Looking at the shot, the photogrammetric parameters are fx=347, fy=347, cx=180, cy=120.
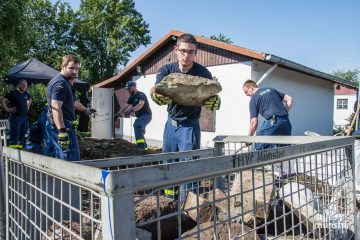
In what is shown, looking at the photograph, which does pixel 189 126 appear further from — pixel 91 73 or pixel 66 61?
pixel 91 73

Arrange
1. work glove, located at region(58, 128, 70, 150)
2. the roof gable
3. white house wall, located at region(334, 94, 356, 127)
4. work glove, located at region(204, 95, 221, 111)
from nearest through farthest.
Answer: work glove, located at region(204, 95, 221, 111) → work glove, located at region(58, 128, 70, 150) → the roof gable → white house wall, located at region(334, 94, 356, 127)

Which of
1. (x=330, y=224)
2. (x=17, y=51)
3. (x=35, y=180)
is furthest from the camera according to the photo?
(x=17, y=51)

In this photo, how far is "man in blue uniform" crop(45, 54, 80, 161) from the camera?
413 cm

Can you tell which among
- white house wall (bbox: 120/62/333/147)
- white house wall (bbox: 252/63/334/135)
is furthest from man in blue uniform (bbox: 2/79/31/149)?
white house wall (bbox: 252/63/334/135)

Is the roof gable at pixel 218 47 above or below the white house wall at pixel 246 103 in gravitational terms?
above

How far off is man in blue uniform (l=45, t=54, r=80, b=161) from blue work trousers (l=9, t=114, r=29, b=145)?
4654 millimetres

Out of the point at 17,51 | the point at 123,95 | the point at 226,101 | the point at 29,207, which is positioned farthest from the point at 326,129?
the point at 29,207

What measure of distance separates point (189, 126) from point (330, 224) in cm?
168

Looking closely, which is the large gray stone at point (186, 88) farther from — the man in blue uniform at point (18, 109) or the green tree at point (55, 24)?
the green tree at point (55, 24)

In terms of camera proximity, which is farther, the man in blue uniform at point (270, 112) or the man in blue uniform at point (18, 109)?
the man in blue uniform at point (18, 109)

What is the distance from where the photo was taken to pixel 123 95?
55.8ft

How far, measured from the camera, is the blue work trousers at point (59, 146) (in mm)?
4203

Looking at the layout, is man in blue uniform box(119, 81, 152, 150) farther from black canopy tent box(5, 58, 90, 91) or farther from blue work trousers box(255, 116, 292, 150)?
blue work trousers box(255, 116, 292, 150)

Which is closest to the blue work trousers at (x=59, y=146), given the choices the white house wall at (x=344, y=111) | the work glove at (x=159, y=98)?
the work glove at (x=159, y=98)
